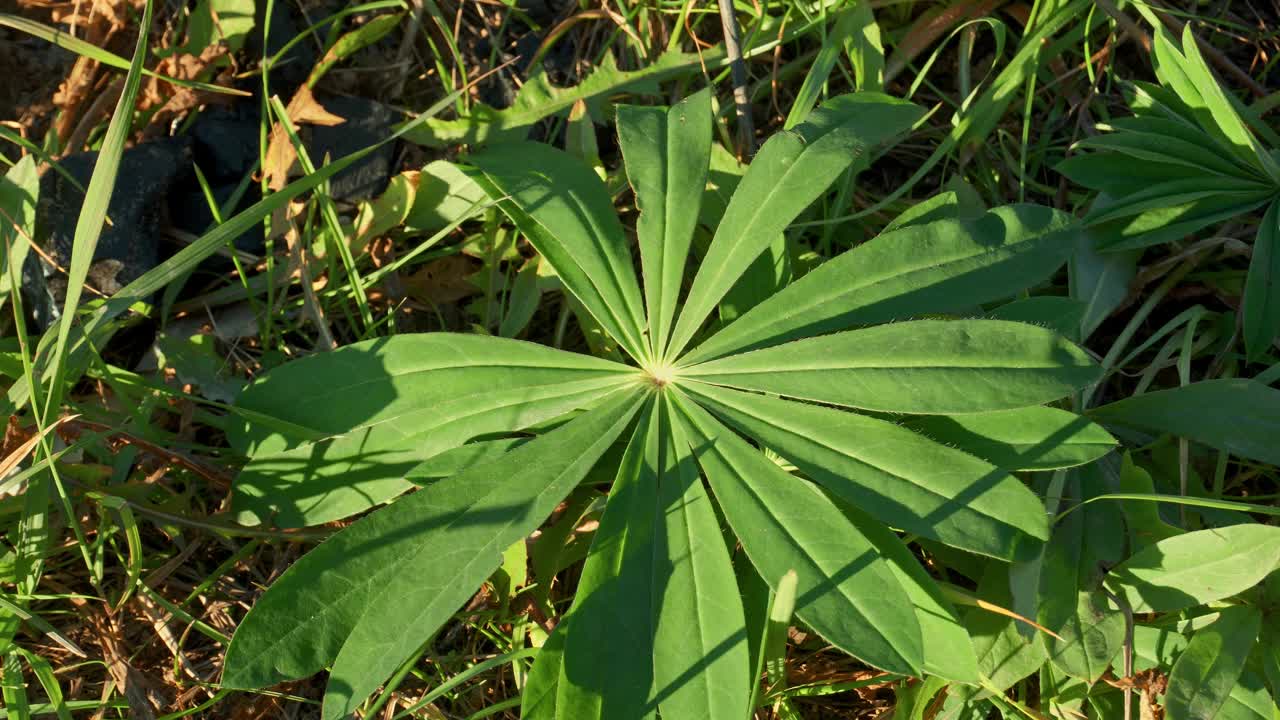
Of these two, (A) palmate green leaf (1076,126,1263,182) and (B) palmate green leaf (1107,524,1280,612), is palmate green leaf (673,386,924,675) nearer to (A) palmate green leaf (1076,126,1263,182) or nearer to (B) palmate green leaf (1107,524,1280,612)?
(B) palmate green leaf (1107,524,1280,612)

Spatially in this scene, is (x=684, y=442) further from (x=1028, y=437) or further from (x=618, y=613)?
(x=1028, y=437)

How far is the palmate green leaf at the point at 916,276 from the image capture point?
83.6 inches

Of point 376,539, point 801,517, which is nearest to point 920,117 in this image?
point 801,517

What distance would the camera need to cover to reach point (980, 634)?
216 centimetres

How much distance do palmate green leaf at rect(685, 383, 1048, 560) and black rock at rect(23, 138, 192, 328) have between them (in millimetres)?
1726

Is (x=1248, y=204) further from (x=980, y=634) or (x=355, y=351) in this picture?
(x=355, y=351)

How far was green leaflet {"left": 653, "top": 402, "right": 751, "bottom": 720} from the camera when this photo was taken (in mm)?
1862

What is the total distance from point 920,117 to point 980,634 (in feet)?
3.92

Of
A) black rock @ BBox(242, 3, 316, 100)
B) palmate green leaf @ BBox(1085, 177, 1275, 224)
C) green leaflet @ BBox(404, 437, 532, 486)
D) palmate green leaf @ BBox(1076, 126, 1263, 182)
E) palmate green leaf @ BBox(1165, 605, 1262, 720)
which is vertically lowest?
palmate green leaf @ BBox(1165, 605, 1262, 720)

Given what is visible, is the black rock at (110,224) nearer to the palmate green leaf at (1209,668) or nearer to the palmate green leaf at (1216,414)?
the palmate green leaf at (1216,414)

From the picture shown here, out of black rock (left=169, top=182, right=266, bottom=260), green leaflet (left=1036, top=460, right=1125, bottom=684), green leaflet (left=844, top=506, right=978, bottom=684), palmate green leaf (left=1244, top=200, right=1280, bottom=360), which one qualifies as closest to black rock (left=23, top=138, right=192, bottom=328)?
black rock (left=169, top=182, right=266, bottom=260)

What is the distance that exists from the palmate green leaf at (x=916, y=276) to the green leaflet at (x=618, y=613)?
34 centimetres

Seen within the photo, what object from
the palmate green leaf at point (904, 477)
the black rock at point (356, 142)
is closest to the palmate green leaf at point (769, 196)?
the palmate green leaf at point (904, 477)

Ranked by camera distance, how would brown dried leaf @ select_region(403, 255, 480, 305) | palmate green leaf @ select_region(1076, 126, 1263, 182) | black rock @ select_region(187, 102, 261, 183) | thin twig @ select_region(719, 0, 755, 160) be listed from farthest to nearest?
black rock @ select_region(187, 102, 261, 183), brown dried leaf @ select_region(403, 255, 480, 305), thin twig @ select_region(719, 0, 755, 160), palmate green leaf @ select_region(1076, 126, 1263, 182)
